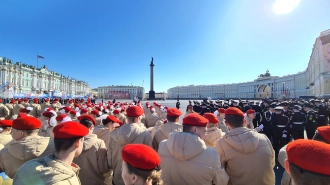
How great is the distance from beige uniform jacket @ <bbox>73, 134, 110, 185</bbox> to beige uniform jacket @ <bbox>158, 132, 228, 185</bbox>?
4.53ft

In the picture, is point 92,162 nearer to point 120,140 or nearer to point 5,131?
point 120,140

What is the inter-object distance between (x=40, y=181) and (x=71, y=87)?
397ft

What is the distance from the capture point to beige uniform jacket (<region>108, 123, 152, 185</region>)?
345 cm

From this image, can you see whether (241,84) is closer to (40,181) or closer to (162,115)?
(162,115)

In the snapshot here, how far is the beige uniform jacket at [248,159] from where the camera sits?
2.99 m

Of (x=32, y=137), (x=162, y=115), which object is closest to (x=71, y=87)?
(x=162, y=115)

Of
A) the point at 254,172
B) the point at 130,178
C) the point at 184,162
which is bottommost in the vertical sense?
the point at 254,172

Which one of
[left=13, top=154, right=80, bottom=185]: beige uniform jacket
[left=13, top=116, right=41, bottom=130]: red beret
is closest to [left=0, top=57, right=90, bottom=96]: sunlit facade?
[left=13, top=116, right=41, bottom=130]: red beret

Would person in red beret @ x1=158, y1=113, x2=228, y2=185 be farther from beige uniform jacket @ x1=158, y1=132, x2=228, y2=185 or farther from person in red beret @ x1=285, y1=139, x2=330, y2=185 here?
person in red beret @ x1=285, y1=139, x2=330, y2=185

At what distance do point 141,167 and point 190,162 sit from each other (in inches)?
43.0

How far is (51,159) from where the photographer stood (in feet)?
5.82

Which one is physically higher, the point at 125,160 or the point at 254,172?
the point at 125,160

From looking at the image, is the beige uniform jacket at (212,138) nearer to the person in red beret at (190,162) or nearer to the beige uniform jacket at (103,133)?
the person in red beret at (190,162)

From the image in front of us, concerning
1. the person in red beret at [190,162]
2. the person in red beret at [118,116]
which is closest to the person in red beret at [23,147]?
the person in red beret at [190,162]
